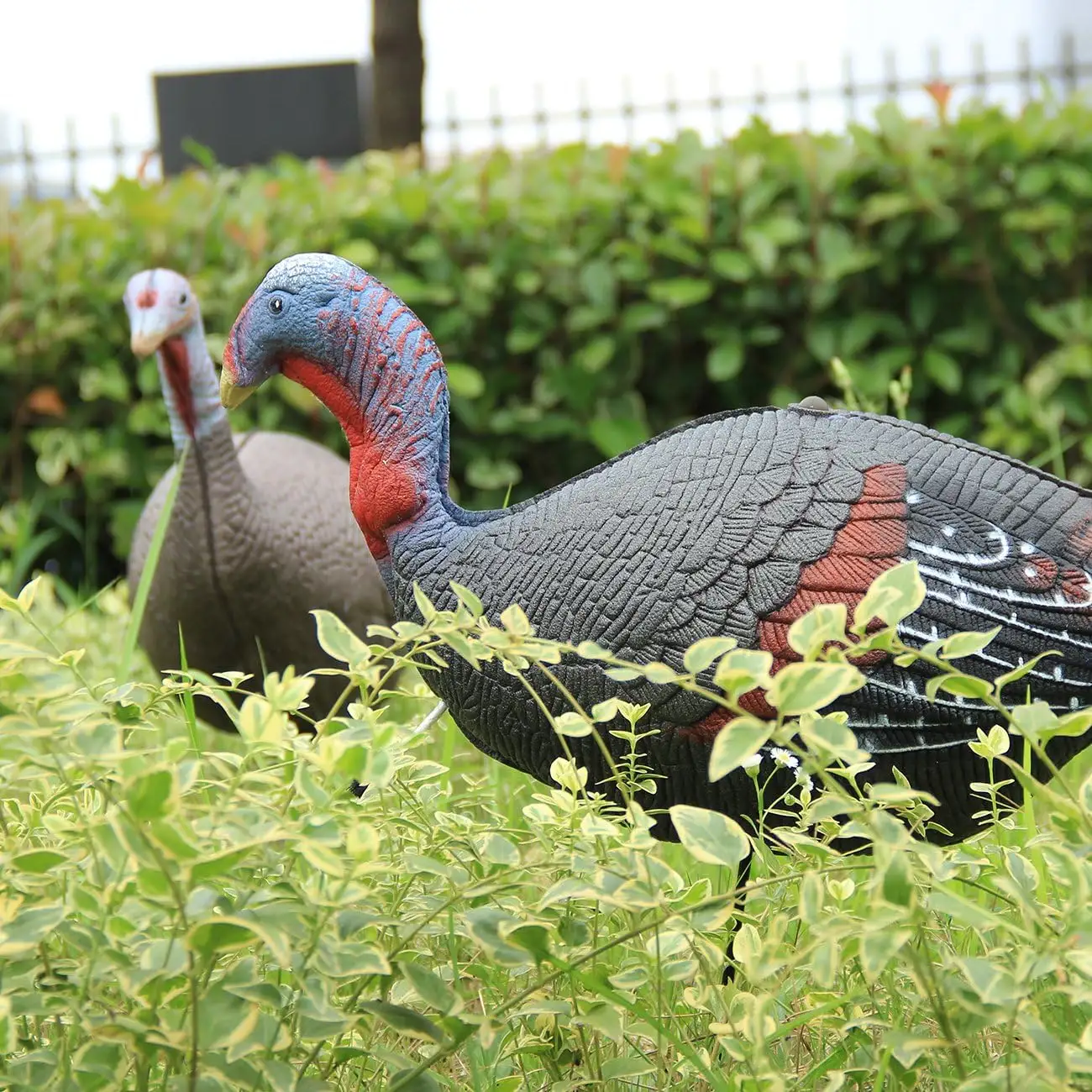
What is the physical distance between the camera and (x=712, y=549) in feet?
4.88

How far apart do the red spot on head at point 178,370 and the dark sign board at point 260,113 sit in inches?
164

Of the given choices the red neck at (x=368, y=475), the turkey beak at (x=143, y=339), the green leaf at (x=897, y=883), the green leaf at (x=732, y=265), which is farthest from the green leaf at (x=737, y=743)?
the green leaf at (x=732, y=265)

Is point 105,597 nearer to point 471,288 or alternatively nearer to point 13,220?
point 471,288

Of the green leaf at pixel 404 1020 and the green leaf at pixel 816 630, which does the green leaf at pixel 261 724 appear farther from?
the green leaf at pixel 816 630

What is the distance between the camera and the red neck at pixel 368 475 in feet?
5.41

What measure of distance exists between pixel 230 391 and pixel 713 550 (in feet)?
2.19

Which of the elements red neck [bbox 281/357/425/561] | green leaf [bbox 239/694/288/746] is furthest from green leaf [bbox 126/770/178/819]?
red neck [bbox 281/357/425/561]

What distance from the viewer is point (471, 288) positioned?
13.1 ft

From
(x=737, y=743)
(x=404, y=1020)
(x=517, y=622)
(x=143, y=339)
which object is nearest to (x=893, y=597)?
(x=737, y=743)

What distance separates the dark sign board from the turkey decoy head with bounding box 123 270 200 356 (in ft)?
13.6

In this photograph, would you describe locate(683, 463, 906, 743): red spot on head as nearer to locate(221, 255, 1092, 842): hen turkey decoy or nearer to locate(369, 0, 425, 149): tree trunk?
locate(221, 255, 1092, 842): hen turkey decoy

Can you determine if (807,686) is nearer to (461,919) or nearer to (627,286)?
(461,919)

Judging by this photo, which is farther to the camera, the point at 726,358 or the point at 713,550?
the point at 726,358

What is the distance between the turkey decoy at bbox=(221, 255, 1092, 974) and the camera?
147 centimetres
